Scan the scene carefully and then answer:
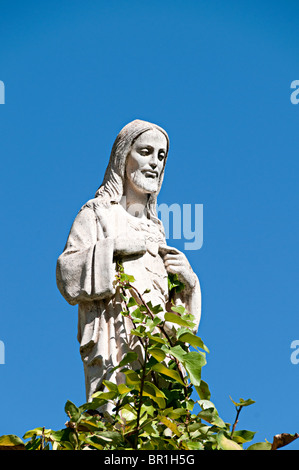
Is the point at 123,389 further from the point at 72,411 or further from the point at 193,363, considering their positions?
the point at 193,363

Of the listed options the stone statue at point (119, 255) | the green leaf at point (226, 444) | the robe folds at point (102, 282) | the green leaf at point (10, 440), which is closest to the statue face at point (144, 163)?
the stone statue at point (119, 255)

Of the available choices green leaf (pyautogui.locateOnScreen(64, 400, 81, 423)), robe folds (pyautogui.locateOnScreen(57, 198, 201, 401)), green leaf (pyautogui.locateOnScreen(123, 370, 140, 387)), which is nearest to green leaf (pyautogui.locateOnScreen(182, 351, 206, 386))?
green leaf (pyautogui.locateOnScreen(123, 370, 140, 387))

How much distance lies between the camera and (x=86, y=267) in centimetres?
883

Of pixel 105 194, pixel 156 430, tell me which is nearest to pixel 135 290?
pixel 105 194

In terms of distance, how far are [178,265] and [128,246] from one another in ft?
2.49

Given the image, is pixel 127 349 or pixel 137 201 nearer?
pixel 127 349

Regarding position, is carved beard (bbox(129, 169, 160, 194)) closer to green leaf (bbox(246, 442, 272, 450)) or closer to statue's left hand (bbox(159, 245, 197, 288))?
statue's left hand (bbox(159, 245, 197, 288))

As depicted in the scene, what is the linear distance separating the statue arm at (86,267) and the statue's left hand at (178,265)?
75 centimetres

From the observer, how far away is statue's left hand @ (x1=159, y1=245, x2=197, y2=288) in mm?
9500
